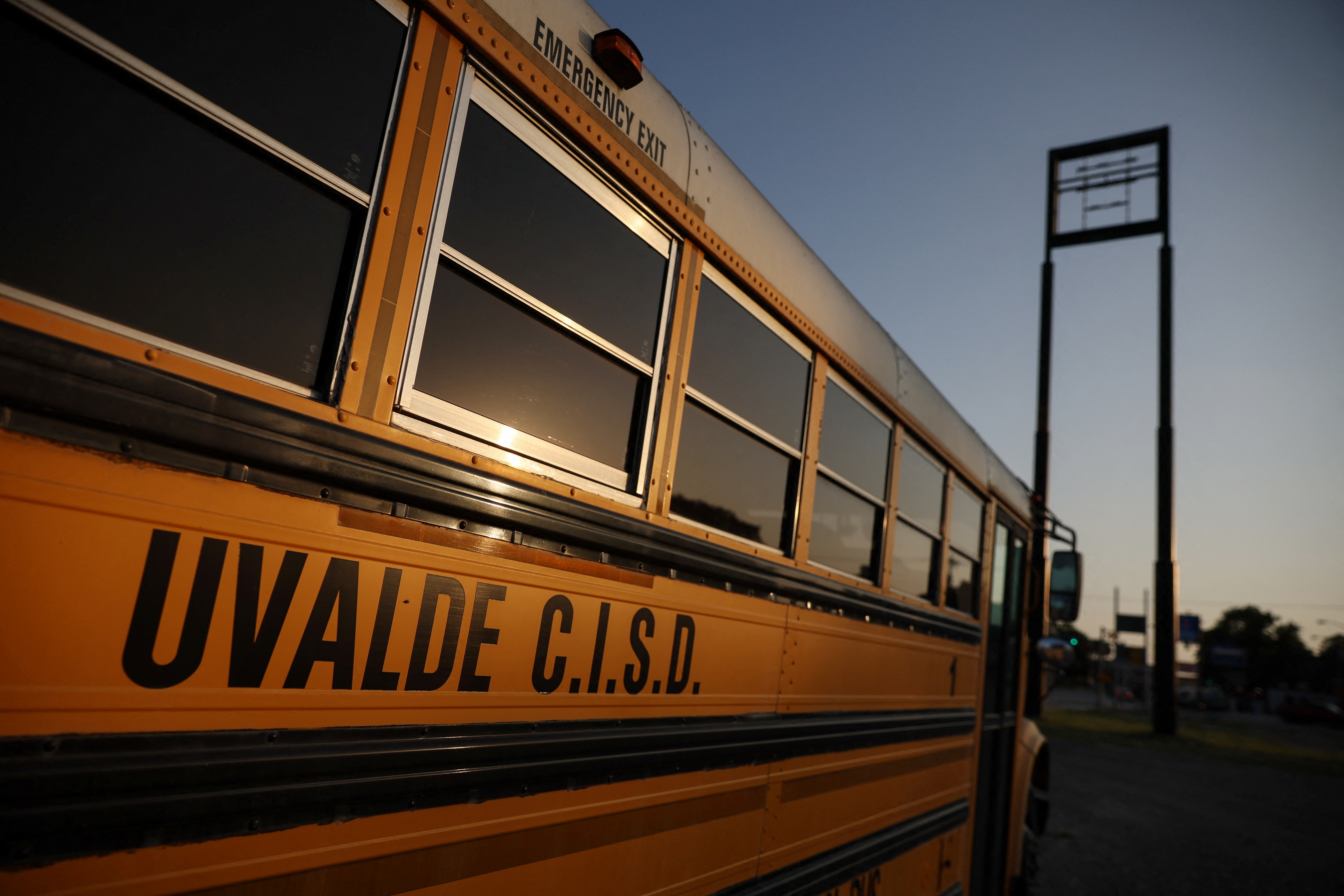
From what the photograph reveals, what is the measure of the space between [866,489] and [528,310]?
152cm

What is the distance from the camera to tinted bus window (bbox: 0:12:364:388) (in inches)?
34.3

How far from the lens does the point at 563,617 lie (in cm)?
145

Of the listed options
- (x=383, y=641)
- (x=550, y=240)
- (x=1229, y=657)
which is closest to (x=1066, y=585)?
(x=550, y=240)

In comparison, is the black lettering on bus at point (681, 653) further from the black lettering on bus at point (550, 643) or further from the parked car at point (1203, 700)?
the parked car at point (1203, 700)

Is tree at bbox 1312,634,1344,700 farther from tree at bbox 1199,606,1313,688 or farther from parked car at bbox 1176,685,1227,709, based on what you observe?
parked car at bbox 1176,685,1227,709

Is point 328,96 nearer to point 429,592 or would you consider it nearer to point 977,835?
point 429,592

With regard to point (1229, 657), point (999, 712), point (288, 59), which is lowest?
point (999, 712)

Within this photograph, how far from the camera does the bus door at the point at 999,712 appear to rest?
379 centimetres

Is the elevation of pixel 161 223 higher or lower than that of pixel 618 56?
lower

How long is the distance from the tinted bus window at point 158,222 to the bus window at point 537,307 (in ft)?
0.61

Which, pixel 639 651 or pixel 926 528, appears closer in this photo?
pixel 639 651

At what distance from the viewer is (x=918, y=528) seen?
2.98m

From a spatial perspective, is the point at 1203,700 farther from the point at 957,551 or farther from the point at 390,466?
the point at 390,466

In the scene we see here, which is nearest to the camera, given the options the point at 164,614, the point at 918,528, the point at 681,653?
the point at 164,614
